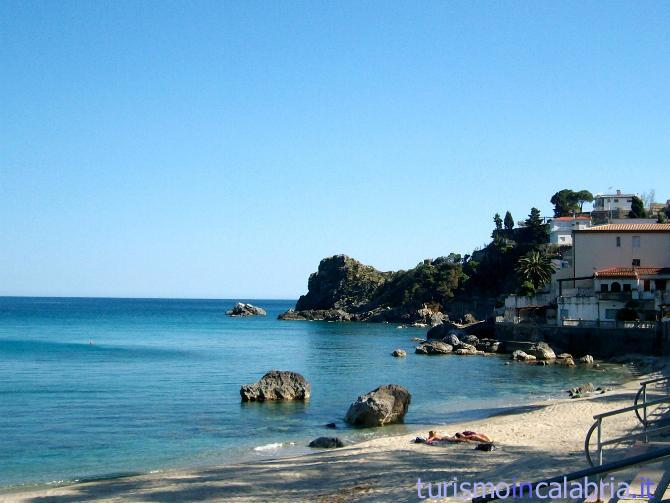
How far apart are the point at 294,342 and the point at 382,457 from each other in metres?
68.5

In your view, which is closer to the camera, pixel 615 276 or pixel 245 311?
pixel 615 276

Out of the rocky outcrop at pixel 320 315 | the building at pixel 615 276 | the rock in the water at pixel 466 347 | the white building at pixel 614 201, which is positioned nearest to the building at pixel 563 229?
the white building at pixel 614 201

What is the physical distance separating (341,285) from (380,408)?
138183 mm

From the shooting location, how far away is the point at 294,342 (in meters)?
89.2

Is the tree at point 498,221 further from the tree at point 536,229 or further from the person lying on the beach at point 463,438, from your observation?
the person lying on the beach at point 463,438

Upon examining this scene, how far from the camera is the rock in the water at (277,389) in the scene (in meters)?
36.2

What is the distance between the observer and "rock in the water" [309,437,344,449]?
24.8 meters

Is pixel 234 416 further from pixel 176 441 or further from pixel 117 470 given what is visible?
pixel 117 470

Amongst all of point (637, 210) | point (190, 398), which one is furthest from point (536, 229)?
point (190, 398)

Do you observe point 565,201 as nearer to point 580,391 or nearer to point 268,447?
point 580,391

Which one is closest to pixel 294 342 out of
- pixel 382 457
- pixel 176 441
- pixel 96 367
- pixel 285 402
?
pixel 96 367

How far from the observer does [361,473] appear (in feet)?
62.8

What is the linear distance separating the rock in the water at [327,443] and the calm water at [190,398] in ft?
1.93

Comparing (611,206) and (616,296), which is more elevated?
(611,206)
